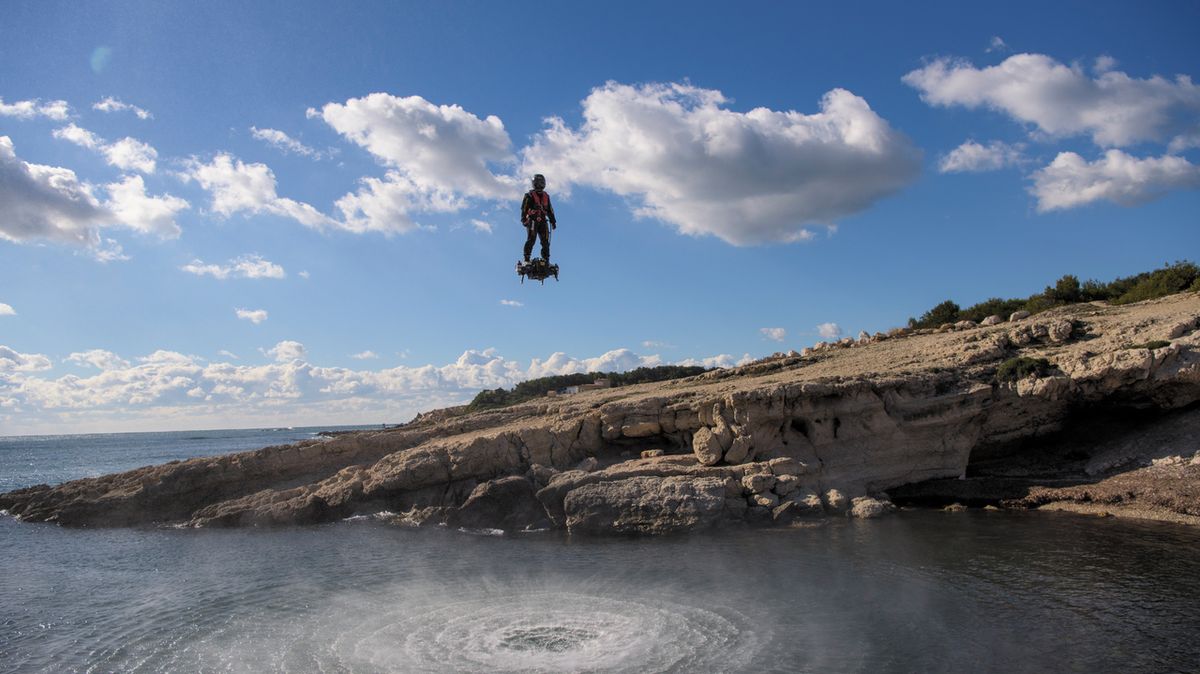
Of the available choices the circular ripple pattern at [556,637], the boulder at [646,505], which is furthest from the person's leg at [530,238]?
the boulder at [646,505]

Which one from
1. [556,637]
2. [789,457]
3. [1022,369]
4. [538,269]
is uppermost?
[538,269]

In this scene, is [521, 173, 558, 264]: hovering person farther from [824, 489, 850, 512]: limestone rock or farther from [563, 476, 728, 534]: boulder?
[824, 489, 850, 512]: limestone rock

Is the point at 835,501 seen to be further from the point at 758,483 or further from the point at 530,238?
the point at 530,238

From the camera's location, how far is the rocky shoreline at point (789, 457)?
2225 centimetres

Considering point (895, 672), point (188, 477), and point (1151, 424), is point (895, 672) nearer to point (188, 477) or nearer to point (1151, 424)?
point (1151, 424)

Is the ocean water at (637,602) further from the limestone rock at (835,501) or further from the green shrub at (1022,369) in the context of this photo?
the green shrub at (1022,369)

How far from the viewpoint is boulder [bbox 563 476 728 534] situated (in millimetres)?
21031

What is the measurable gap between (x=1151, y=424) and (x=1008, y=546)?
1136 cm

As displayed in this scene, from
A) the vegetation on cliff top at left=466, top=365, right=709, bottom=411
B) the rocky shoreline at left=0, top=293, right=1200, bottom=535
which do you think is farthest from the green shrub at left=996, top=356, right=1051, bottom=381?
the vegetation on cliff top at left=466, top=365, right=709, bottom=411

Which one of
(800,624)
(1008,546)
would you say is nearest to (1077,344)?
(1008,546)

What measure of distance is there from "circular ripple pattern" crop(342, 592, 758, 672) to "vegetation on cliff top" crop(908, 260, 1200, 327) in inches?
1247

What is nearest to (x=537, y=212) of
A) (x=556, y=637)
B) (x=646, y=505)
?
(x=556, y=637)

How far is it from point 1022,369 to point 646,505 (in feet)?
48.3

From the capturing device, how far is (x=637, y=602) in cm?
1416
